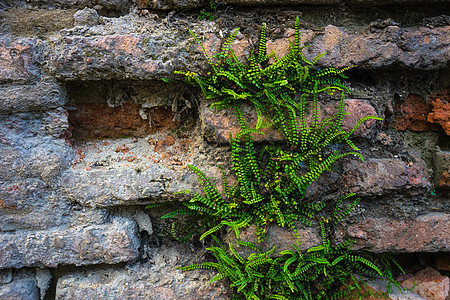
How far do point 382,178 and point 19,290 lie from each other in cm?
191

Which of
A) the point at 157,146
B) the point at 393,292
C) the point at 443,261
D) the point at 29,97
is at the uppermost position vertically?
the point at 29,97

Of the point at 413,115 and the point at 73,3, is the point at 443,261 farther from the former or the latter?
the point at 73,3

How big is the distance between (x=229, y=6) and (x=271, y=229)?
1.12 metres

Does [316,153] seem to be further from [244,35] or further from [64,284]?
[64,284]

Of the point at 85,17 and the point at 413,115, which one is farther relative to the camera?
the point at 413,115

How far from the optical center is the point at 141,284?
1.38 meters

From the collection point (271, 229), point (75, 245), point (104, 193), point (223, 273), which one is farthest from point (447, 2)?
point (75, 245)

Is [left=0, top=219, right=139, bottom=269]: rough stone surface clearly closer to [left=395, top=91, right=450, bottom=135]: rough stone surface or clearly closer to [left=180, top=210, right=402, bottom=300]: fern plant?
[left=180, top=210, right=402, bottom=300]: fern plant

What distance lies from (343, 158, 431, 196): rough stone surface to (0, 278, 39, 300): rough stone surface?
5.54ft

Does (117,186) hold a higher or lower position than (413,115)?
lower

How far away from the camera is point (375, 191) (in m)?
1.35

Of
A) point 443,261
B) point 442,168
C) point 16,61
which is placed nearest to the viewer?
point 16,61

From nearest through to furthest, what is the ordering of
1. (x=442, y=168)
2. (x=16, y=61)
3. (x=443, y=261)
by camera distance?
(x=16, y=61) → (x=442, y=168) → (x=443, y=261)

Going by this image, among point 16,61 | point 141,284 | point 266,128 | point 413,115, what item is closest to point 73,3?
point 16,61
